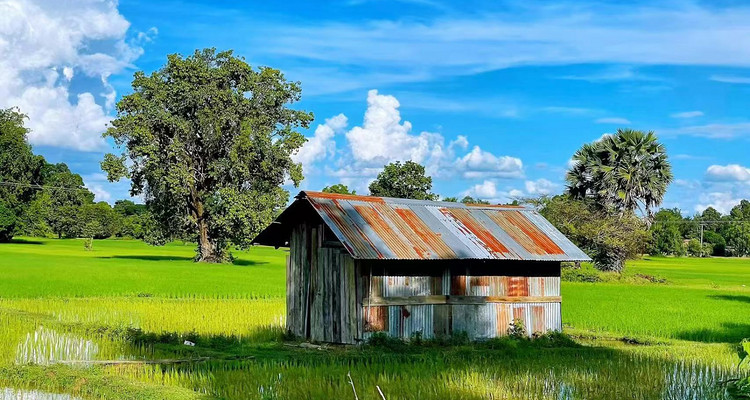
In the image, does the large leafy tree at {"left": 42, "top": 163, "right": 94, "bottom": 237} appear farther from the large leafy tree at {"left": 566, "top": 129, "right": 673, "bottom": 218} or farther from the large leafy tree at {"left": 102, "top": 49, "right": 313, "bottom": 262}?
the large leafy tree at {"left": 566, "top": 129, "right": 673, "bottom": 218}

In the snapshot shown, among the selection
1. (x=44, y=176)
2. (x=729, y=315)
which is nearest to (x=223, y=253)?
(x=729, y=315)

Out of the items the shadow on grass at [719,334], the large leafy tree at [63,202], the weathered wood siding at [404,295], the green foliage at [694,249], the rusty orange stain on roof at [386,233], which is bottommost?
the shadow on grass at [719,334]

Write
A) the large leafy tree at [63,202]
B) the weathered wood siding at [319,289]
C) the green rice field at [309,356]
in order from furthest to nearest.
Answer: the large leafy tree at [63,202] < the weathered wood siding at [319,289] < the green rice field at [309,356]

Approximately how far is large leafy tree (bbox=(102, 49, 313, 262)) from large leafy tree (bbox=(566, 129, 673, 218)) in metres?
20.3

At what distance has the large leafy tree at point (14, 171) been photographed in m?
89.2

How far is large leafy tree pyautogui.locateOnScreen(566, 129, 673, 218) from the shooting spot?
185 ft

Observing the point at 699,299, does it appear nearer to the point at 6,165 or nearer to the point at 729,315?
the point at 729,315

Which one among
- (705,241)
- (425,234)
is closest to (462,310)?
(425,234)

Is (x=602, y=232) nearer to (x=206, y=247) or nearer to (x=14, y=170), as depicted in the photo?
(x=206, y=247)

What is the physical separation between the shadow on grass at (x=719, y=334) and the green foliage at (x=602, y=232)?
28543 millimetres

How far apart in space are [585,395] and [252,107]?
4684cm

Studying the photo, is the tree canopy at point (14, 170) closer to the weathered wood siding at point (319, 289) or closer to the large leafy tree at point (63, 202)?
the large leafy tree at point (63, 202)

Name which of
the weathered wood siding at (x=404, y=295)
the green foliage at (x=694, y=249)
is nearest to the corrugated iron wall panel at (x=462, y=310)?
the weathered wood siding at (x=404, y=295)

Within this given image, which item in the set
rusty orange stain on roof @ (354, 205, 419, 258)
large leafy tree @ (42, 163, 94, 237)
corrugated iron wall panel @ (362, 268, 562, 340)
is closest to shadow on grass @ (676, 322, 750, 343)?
corrugated iron wall panel @ (362, 268, 562, 340)
